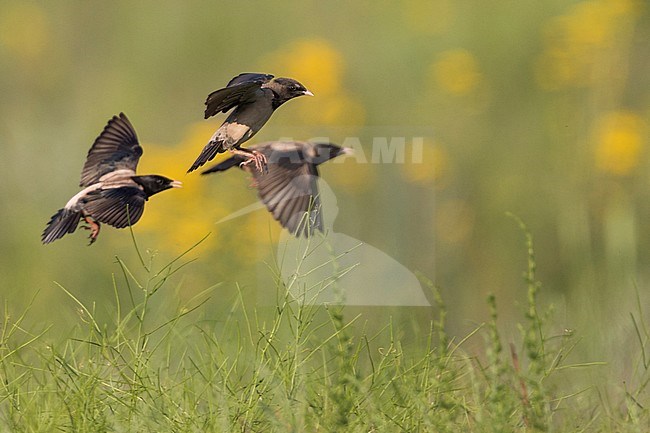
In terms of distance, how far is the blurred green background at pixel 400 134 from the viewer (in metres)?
6.37

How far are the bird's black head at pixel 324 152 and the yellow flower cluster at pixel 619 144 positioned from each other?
2.59 m

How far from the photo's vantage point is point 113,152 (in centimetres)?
343

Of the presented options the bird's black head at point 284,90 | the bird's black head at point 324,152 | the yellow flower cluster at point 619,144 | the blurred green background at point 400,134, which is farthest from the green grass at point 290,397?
the yellow flower cluster at point 619,144

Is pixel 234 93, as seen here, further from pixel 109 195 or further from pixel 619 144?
pixel 619 144

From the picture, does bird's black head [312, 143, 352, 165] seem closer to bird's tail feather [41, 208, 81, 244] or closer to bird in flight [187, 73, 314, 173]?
bird in flight [187, 73, 314, 173]

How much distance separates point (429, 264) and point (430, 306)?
2.76 feet

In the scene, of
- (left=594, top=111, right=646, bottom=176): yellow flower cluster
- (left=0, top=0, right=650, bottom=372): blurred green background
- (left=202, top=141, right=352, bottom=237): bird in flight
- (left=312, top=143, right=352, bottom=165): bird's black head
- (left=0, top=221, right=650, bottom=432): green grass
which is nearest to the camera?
(left=0, top=221, right=650, bottom=432): green grass

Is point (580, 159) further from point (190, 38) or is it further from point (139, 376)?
point (139, 376)

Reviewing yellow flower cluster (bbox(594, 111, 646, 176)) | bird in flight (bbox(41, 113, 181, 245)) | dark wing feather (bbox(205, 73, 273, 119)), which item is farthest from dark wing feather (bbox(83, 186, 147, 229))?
yellow flower cluster (bbox(594, 111, 646, 176))

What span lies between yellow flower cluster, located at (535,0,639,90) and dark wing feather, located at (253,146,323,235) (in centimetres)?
293

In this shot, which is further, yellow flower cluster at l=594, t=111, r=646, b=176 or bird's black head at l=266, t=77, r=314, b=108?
yellow flower cluster at l=594, t=111, r=646, b=176

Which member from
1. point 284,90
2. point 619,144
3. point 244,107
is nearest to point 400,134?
point 619,144

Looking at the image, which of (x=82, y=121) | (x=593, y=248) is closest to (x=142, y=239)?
(x=82, y=121)

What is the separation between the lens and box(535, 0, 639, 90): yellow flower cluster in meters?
7.02
